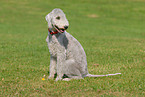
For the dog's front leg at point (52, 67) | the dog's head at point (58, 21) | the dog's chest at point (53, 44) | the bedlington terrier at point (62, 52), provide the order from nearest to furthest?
the dog's head at point (58, 21) < the bedlington terrier at point (62, 52) < the dog's chest at point (53, 44) < the dog's front leg at point (52, 67)

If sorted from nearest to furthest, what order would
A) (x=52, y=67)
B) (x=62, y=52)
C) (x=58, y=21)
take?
(x=58, y=21) < (x=62, y=52) < (x=52, y=67)

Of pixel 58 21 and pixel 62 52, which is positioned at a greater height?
pixel 58 21

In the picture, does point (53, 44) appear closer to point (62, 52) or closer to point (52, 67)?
point (62, 52)

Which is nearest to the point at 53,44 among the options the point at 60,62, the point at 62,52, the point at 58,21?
the point at 62,52

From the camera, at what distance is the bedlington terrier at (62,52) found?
262 inches

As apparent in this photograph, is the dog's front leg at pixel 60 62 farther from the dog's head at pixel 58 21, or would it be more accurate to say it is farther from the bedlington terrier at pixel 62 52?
the dog's head at pixel 58 21

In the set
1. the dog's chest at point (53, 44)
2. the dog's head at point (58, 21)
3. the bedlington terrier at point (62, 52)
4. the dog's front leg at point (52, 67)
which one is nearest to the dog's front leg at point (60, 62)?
the bedlington terrier at point (62, 52)

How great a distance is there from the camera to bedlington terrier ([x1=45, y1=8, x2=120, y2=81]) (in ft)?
21.8

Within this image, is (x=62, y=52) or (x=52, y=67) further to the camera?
(x=52, y=67)

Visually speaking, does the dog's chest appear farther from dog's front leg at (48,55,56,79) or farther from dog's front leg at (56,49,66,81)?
dog's front leg at (48,55,56,79)

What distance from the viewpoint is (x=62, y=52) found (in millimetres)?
6871

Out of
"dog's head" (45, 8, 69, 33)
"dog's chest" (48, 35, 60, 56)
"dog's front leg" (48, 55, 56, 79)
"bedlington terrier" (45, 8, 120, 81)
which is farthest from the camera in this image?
"dog's front leg" (48, 55, 56, 79)

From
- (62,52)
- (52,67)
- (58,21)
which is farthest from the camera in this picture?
(52,67)

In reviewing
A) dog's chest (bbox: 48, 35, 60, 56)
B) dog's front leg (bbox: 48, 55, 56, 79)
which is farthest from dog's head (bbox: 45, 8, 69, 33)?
dog's front leg (bbox: 48, 55, 56, 79)
